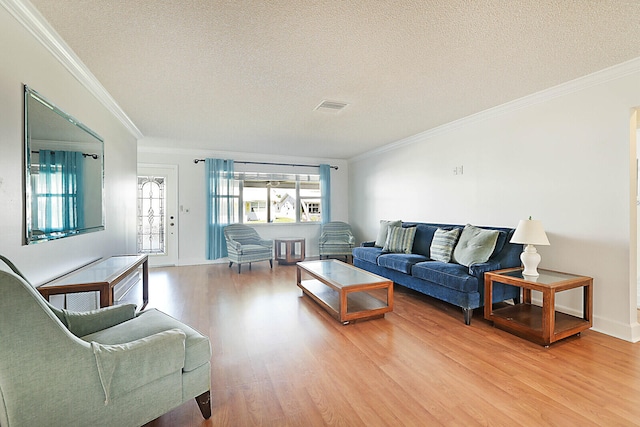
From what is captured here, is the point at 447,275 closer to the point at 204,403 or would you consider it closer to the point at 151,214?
the point at 204,403

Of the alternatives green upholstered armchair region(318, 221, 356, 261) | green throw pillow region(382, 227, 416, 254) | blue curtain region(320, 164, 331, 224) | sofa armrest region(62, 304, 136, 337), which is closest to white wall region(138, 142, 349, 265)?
blue curtain region(320, 164, 331, 224)

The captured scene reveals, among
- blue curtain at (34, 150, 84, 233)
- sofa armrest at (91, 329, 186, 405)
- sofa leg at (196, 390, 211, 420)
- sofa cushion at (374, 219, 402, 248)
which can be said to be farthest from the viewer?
sofa cushion at (374, 219, 402, 248)

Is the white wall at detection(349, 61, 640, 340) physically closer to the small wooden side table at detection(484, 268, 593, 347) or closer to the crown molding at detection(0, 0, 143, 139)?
the small wooden side table at detection(484, 268, 593, 347)

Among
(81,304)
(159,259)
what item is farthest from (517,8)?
(159,259)

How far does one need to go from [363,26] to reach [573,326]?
2987 mm

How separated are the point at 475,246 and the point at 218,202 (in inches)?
188

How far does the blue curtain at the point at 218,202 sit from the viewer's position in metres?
6.12

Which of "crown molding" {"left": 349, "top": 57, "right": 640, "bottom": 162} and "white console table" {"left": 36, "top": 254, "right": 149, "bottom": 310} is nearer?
"white console table" {"left": 36, "top": 254, "right": 149, "bottom": 310}

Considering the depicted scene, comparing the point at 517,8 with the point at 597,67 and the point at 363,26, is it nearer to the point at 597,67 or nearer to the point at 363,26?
the point at 363,26

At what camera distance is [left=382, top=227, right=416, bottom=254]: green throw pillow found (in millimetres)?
4477

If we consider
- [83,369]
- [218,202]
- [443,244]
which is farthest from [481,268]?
Answer: [218,202]

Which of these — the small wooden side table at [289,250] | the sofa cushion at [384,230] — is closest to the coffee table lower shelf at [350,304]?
the sofa cushion at [384,230]

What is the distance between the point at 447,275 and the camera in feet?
10.6

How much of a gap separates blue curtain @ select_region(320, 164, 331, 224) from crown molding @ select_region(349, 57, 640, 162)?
96.6 inches
